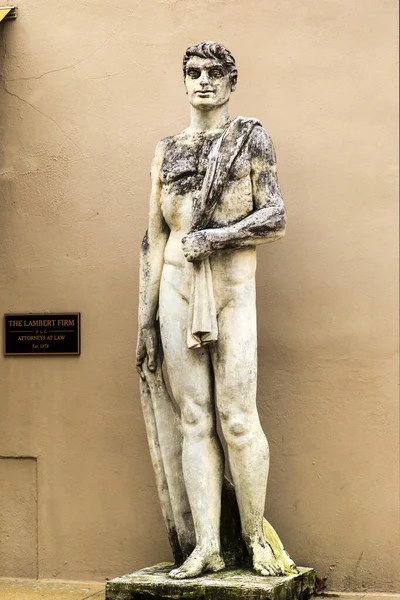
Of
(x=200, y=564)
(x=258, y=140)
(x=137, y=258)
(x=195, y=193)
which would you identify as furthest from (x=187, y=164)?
(x=200, y=564)

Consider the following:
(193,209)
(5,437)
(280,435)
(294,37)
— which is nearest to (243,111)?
(294,37)

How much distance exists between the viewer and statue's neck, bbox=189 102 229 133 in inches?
308

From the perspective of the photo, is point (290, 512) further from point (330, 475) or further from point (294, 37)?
point (294, 37)

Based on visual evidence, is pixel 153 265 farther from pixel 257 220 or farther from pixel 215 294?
pixel 257 220

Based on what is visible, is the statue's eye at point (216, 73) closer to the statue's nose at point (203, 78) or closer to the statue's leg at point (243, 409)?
the statue's nose at point (203, 78)

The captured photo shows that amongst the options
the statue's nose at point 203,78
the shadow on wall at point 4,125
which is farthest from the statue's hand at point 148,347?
the shadow on wall at point 4,125

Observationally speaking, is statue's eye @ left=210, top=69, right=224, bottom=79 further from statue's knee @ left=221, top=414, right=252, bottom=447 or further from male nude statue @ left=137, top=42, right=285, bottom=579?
statue's knee @ left=221, top=414, right=252, bottom=447

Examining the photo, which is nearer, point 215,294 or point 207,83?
point 215,294

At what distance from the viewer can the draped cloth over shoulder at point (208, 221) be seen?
→ 7.50 m

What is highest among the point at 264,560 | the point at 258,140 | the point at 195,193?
the point at 258,140

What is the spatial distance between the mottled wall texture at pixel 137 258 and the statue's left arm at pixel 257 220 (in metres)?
0.79

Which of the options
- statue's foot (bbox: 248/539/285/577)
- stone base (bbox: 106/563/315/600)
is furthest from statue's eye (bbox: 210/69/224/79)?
stone base (bbox: 106/563/315/600)

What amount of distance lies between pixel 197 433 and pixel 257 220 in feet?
3.87

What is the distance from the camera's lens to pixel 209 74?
7.77 metres
